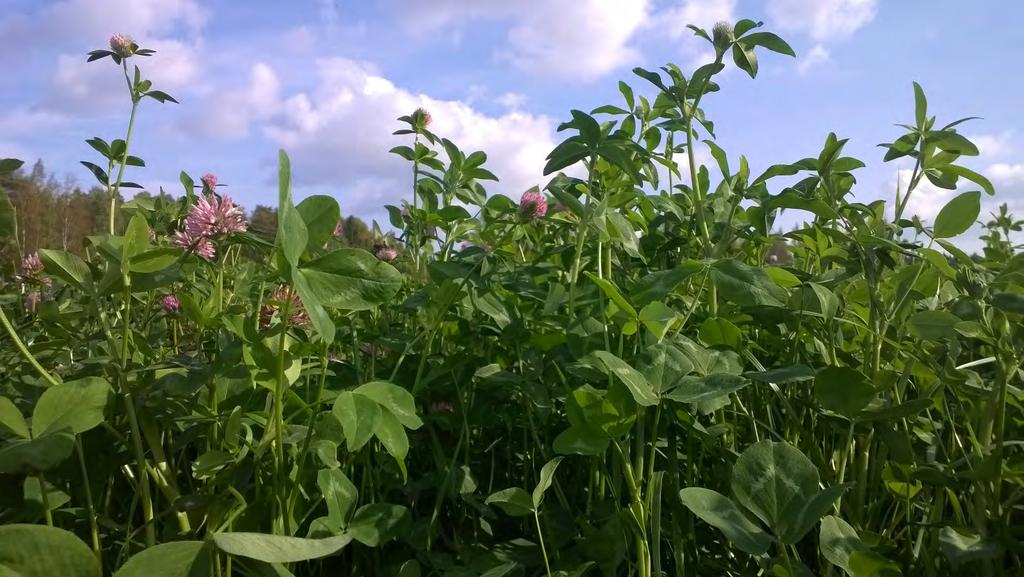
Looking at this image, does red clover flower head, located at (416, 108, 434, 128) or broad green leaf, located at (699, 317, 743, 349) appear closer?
broad green leaf, located at (699, 317, 743, 349)

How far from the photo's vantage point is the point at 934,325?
81 cm

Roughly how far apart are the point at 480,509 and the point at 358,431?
0.21m

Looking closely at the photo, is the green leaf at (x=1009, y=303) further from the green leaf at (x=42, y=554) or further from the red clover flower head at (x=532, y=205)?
the green leaf at (x=42, y=554)

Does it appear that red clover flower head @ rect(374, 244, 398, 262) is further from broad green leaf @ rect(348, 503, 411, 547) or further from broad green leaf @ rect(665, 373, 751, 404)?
broad green leaf @ rect(665, 373, 751, 404)

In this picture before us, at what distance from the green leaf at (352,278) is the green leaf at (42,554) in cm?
26

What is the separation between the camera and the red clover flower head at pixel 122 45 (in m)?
1.41

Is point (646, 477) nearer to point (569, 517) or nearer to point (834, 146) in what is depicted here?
point (569, 517)

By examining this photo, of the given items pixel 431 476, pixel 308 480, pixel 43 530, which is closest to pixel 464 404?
pixel 431 476

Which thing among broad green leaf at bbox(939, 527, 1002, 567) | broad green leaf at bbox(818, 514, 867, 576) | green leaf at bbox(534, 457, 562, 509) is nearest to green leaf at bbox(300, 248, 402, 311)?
green leaf at bbox(534, 457, 562, 509)

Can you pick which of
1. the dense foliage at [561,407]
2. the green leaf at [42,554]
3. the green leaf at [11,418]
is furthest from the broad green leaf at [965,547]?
the green leaf at [11,418]

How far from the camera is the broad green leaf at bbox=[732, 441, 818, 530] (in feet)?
2.20

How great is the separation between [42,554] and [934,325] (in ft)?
2.74

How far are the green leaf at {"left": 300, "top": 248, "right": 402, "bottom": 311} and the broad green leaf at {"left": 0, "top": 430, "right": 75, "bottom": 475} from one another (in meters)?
0.23

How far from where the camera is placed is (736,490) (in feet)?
2.23
